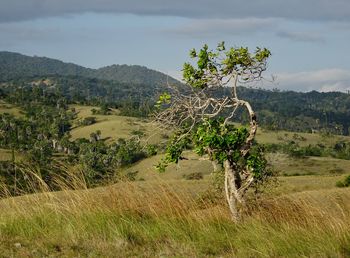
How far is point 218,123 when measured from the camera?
902 centimetres

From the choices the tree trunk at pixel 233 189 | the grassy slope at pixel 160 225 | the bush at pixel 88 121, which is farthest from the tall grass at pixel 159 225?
the bush at pixel 88 121

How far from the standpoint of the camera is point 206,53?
9.38 m

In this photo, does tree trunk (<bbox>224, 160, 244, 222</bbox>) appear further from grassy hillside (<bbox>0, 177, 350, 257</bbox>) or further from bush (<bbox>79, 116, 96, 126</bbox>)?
bush (<bbox>79, 116, 96, 126</bbox>)

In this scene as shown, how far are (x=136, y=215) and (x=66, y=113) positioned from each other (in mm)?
184025

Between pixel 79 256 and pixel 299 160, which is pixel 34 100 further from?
pixel 79 256

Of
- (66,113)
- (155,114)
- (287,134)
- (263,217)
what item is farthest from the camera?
(66,113)

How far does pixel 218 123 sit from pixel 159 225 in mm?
2264

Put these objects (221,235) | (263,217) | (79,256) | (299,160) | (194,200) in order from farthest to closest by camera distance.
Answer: (299,160) → (194,200) → (263,217) → (221,235) → (79,256)

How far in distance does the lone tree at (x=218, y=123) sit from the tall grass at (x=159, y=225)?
0.58 m

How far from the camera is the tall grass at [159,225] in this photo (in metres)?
6.71

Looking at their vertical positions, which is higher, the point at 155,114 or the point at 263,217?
the point at 155,114

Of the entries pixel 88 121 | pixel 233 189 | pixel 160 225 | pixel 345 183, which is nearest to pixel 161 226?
pixel 160 225

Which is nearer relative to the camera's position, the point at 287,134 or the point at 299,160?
the point at 299,160

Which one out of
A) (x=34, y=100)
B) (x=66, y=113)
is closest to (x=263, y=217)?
(x=66, y=113)
